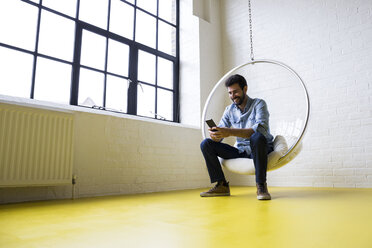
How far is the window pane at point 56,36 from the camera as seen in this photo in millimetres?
2646

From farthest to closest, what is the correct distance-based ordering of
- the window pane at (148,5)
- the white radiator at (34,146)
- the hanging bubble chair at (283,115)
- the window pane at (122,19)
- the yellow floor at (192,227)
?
the window pane at (148,5), the window pane at (122,19), the hanging bubble chair at (283,115), the white radiator at (34,146), the yellow floor at (192,227)

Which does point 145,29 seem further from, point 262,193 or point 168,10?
point 262,193

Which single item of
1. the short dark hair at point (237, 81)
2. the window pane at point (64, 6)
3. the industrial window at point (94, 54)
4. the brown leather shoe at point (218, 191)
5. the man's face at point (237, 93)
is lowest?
A: the brown leather shoe at point (218, 191)

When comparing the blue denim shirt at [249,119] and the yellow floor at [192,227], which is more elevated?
the blue denim shirt at [249,119]

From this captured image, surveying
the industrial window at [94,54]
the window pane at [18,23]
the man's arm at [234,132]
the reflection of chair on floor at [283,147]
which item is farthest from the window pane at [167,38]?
the man's arm at [234,132]

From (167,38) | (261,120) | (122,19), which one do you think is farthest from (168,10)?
(261,120)

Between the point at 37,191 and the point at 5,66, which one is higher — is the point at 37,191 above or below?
below

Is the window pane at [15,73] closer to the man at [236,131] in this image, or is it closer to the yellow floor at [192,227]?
the yellow floor at [192,227]

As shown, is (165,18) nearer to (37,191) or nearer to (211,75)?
(211,75)

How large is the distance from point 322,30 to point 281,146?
1913mm

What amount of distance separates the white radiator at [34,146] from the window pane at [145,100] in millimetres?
1152

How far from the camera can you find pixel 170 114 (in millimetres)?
3791

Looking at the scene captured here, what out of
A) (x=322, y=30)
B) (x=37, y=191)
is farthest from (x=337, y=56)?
(x=37, y=191)

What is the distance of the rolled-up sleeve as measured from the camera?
2093mm
